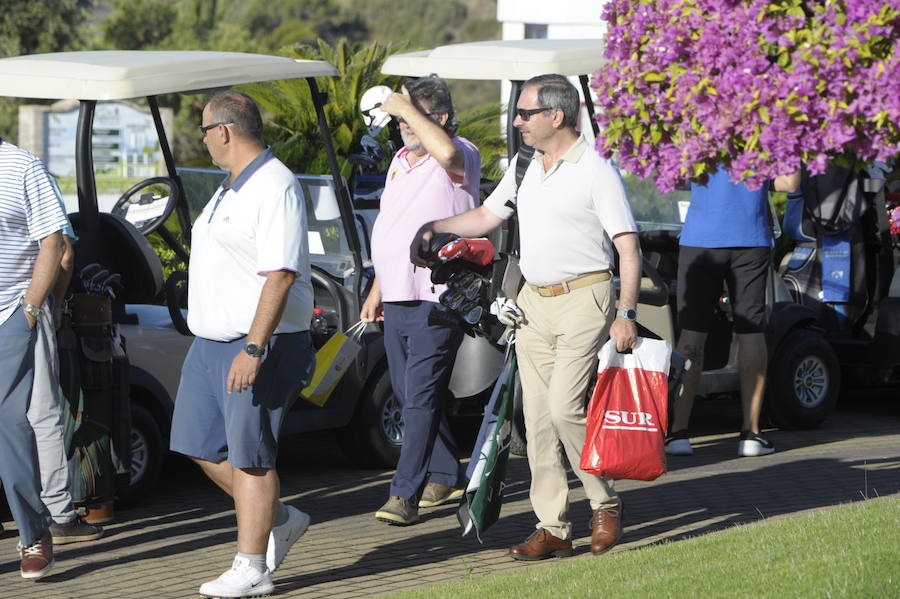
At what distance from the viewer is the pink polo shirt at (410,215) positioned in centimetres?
657

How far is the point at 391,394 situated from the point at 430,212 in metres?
1.53

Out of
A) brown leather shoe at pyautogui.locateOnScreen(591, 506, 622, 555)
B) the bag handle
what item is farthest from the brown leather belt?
the bag handle

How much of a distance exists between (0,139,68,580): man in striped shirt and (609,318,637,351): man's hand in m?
2.16

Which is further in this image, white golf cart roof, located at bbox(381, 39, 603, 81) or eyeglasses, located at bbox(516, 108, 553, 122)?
white golf cart roof, located at bbox(381, 39, 603, 81)

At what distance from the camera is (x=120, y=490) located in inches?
264

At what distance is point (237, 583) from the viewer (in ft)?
17.4

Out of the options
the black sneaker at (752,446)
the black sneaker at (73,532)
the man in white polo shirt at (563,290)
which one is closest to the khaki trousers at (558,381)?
the man in white polo shirt at (563,290)

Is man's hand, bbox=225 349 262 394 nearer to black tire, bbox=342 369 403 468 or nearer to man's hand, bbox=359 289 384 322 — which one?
man's hand, bbox=359 289 384 322

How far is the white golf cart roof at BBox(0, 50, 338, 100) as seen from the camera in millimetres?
6309

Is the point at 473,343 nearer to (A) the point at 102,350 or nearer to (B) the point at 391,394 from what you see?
(B) the point at 391,394

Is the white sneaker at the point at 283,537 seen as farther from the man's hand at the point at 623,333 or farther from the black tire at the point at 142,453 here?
the black tire at the point at 142,453

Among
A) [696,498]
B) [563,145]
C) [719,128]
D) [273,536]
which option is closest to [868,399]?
[696,498]

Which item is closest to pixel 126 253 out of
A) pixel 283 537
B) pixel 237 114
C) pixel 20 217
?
pixel 20 217

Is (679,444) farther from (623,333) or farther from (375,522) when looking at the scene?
(623,333)
